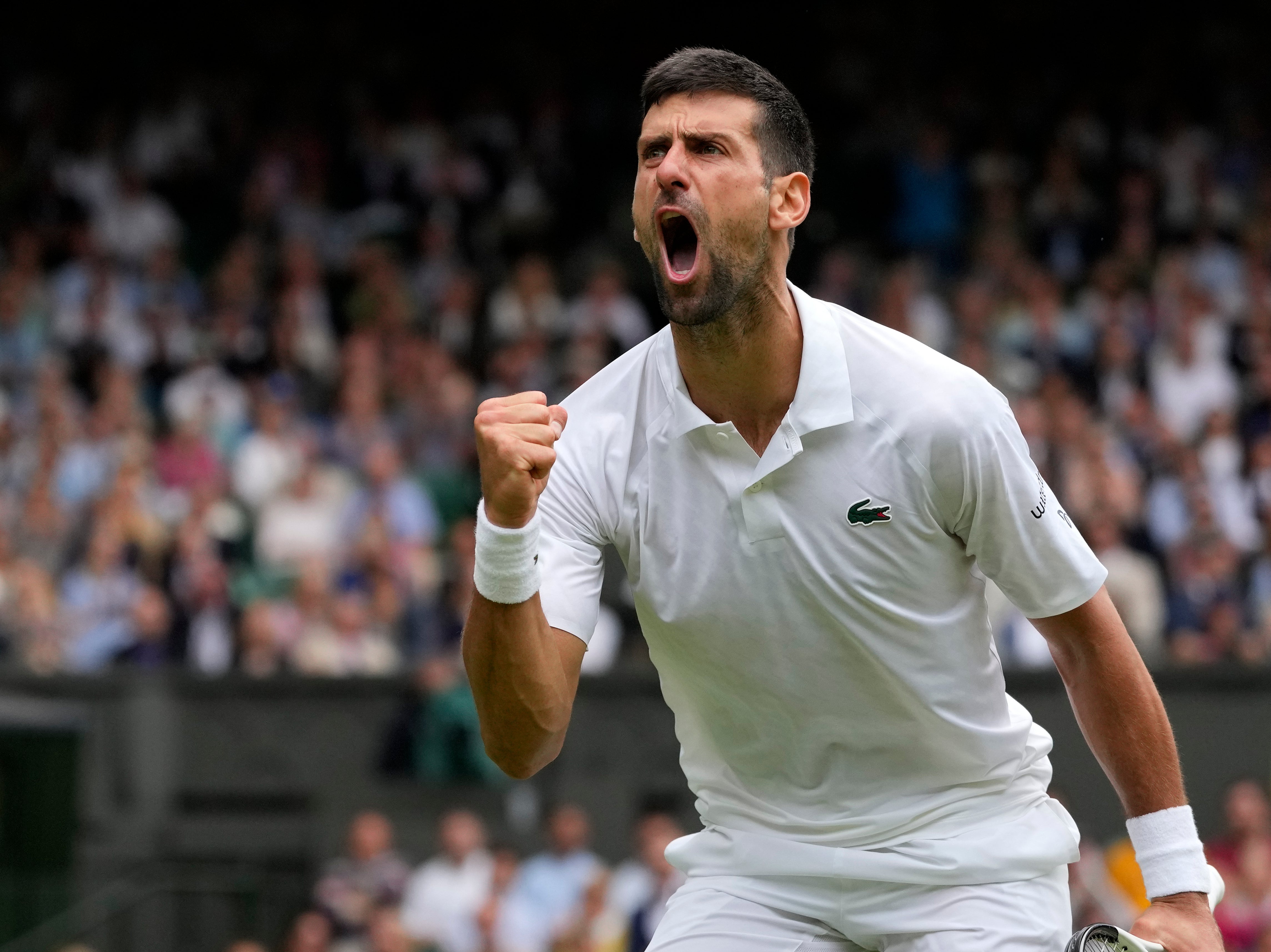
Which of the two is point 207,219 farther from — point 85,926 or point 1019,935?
point 1019,935

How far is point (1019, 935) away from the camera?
331 cm

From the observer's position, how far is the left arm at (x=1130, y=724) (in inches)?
132

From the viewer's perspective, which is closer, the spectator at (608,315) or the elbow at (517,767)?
the elbow at (517,767)

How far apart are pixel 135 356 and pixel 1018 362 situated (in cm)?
568

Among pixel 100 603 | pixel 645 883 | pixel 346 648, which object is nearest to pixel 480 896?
pixel 645 883

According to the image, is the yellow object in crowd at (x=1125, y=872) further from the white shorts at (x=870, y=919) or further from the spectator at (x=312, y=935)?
the white shorts at (x=870, y=919)

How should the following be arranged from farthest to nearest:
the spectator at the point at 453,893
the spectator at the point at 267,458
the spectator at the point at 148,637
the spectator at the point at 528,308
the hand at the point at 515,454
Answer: the spectator at the point at 528,308
the spectator at the point at 267,458
the spectator at the point at 148,637
the spectator at the point at 453,893
the hand at the point at 515,454

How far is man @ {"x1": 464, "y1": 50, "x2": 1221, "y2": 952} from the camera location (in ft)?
10.9

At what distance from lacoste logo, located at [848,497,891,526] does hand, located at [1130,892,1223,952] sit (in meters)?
0.83

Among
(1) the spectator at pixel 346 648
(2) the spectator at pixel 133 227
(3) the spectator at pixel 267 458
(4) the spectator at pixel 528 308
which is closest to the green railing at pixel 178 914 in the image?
(1) the spectator at pixel 346 648

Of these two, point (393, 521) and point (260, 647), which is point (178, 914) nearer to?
point (260, 647)

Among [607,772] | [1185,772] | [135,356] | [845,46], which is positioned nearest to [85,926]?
[607,772]

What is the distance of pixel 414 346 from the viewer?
12.3 metres

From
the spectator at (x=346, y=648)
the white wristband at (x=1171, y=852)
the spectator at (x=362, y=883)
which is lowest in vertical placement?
the spectator at (x=362, y=883)
